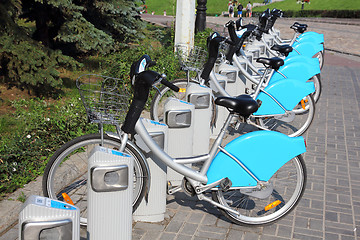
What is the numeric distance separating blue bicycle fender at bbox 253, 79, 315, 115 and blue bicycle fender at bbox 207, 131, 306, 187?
2.03 meters

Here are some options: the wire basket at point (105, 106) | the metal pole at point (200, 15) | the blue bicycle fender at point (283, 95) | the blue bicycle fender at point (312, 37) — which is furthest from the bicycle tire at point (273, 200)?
the metal pole at point (200, 15)

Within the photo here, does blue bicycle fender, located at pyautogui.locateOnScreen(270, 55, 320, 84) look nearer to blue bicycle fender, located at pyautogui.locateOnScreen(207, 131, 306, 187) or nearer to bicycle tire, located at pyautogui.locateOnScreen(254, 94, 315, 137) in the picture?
bicycle tire, located at pyautogui.locateOnScreen(254, 94, 315, 137)

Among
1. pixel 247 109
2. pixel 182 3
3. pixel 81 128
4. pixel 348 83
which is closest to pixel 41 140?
pixel 81 128

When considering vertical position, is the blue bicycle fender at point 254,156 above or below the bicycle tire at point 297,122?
above

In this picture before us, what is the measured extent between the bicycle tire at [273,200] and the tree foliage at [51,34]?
3641mm

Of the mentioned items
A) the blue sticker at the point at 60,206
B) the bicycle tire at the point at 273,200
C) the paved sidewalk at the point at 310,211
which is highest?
the blue sticker at the point at 60,206

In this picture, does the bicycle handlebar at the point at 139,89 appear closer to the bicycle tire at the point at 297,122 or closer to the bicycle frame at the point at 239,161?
the bicycle frame at the point at 239,161

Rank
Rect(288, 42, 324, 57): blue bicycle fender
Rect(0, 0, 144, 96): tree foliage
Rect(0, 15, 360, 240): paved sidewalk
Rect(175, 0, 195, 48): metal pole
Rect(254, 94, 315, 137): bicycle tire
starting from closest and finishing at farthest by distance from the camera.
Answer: Rect(0, 15, 360, 240): paved sidewalk → Rect(254, 94, 315, 137): bicycle tire → Rect(0, 0, 144, 96): tree foliage → Rect(288, 42, 324, 57): blue bicycle fender → Rect(175, 0, 195, 48): metal pole

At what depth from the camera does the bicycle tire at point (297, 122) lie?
6.50 m

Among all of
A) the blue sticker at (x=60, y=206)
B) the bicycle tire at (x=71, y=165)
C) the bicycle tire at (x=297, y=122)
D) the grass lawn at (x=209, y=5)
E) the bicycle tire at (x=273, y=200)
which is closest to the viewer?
the blue sticker at (x=60, y=206)

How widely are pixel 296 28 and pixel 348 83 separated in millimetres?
2553

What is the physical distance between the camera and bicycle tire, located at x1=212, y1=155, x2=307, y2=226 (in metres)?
4.08

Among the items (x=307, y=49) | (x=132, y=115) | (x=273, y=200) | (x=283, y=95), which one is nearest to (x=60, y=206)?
(x=132, y=115)

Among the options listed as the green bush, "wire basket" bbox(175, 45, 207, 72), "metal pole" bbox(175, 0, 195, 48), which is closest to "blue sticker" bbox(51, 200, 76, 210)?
the green bush
